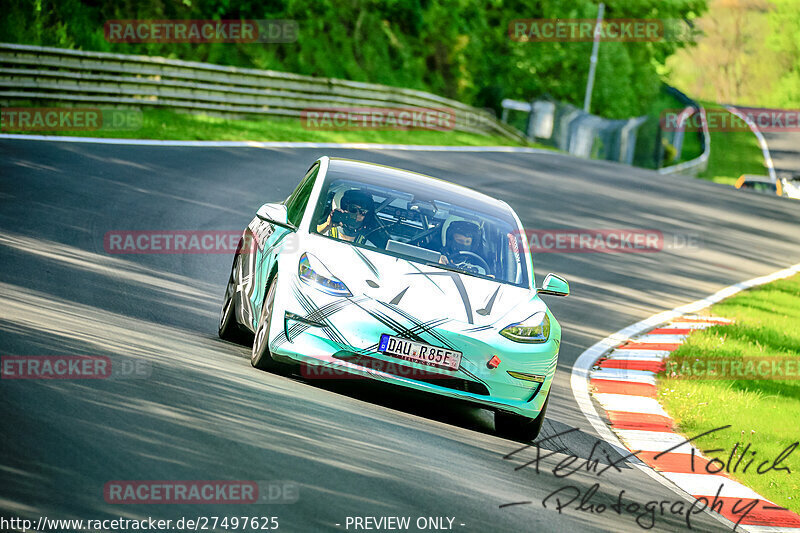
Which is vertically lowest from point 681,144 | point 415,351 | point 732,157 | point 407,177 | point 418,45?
point 732,157

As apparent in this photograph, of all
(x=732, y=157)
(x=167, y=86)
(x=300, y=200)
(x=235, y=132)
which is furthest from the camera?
(x=732, y=157)

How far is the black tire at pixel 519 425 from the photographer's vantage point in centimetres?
796

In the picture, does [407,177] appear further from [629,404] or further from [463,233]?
[629,404]

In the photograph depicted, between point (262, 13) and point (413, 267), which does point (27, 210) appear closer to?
point (413, 267)

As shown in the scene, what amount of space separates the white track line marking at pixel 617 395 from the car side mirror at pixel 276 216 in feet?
9.67

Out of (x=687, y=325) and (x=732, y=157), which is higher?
(x=687, y=325)

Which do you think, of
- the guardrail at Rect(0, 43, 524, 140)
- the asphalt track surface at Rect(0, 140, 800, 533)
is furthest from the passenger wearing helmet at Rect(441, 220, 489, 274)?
the guardrail at Rect(0, 43, 524, 140)

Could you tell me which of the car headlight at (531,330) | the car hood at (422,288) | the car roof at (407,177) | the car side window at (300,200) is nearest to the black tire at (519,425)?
the car headlight at (531,330)

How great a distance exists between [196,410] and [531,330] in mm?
Result: 2442

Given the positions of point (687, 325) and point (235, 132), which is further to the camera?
point (235, 132)

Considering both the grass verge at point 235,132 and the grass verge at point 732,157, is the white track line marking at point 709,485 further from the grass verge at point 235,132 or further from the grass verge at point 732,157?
the grass verge at point 732,157

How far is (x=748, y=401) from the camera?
35.3 feet

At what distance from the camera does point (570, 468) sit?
24.6 ft

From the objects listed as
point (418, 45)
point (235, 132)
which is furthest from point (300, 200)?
point (418, 45)
